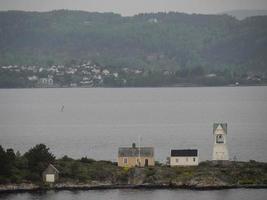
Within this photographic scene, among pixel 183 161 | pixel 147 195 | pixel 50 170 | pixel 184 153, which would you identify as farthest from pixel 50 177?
pixel 184 153

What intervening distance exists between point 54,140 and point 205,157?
19.4 m

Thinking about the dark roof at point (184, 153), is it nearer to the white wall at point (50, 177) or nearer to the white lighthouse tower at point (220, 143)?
the white lighthouse tower at point (220, 143)

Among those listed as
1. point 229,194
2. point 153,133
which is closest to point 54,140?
point 153,133

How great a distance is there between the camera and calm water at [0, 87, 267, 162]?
8069 cm

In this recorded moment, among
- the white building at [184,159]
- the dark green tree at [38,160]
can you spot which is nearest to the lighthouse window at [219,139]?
the white building at [184,159]

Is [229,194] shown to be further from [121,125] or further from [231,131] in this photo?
[121,125]

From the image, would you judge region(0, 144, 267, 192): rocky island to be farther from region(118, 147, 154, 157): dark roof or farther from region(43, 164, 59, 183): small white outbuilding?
region(118, 147, 154, 157): dark roof

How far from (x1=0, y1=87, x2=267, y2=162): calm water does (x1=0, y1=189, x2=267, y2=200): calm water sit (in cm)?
32

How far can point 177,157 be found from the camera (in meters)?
60.3

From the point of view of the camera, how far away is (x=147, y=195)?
Answer: 55.6m

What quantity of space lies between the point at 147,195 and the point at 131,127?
163ft

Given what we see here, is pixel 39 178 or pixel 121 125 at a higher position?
pixel 121 125

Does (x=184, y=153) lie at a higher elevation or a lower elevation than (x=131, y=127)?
lower

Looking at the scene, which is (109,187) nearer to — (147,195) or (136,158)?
(147,195)
